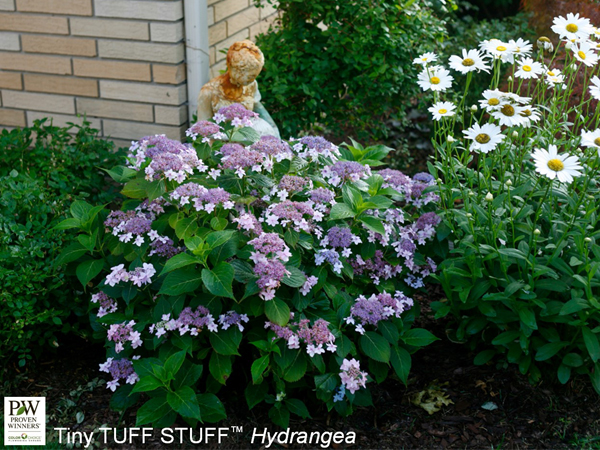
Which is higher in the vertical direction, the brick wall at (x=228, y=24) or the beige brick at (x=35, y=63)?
the brick wall at (x=228, y=24)

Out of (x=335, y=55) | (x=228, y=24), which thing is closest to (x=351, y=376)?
(x=335, y=55)

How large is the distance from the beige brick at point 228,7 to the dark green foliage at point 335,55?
0.22 m

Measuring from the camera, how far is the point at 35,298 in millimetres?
2918

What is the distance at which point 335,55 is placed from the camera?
4309mm

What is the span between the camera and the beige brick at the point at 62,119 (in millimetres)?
4355

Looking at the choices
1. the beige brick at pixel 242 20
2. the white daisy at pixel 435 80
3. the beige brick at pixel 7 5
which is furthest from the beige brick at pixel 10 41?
the white daisy at pixel 435 80

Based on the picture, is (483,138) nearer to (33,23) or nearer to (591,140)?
(591,140)

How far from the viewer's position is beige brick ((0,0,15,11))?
14.0 ft

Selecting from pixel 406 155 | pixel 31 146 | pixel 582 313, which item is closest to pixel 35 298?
pixel 31 146

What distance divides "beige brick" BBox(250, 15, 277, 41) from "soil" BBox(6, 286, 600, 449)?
2.71m

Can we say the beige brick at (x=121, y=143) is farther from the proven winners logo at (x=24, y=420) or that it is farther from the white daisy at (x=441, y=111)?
the white daisy at (x=441, y=111)

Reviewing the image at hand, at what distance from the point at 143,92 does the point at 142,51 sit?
0.25 meters

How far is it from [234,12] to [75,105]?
121 cm

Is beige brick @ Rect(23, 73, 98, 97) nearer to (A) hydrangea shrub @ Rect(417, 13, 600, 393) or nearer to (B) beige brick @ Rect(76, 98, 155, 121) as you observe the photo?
(B) beige brick @ Rect(76, 98, 155, 121)
